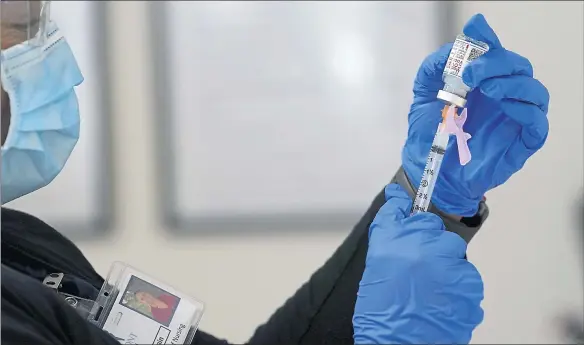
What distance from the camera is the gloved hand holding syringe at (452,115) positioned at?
0.63 meters

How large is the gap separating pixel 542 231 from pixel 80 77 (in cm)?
88

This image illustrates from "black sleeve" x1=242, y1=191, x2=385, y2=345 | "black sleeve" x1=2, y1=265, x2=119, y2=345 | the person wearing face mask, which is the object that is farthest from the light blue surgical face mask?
"black sleeve" x1=242, y1=191, x2=385, y2=345

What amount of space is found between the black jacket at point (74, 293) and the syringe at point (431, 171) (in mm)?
130

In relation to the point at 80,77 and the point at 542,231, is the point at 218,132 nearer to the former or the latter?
the point at 80,77

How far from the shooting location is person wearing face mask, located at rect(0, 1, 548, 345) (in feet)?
1.88

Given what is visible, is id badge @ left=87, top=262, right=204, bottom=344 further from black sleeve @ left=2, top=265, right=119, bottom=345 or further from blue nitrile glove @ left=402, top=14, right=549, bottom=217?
blue nitrile glove @ left=402, top=14, right=549, bottom=217

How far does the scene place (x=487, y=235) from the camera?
1.10 metres

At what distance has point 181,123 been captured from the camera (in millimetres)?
1178

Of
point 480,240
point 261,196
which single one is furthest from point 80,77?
point 480,240

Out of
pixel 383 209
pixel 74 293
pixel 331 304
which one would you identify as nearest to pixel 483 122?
pixel 383 209

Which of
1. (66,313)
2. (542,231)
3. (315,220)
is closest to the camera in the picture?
(66,313)

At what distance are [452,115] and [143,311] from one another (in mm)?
444

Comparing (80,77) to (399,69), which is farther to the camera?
(399,69)

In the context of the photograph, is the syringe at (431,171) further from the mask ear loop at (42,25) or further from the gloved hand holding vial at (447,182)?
the mask ear loop at (42,25)
